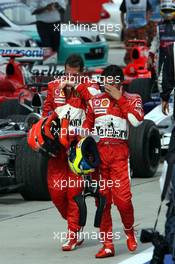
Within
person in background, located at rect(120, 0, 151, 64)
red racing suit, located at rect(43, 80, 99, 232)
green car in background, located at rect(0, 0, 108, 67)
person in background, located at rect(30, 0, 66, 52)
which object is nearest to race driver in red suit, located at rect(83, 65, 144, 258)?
red racing suit, located at rect(43, 80, 99, 232)

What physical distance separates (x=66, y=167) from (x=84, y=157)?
40 cm

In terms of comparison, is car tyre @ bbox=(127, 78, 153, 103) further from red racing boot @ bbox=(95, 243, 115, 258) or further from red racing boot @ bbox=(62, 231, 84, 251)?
red racing boot @ bbox=(95, 243, 115, 258)

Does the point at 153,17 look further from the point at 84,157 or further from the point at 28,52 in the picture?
the point at 84,157

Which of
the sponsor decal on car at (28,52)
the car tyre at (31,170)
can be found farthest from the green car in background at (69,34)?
the car tyre at (31,170)

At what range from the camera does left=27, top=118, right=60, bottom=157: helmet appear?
933 cm

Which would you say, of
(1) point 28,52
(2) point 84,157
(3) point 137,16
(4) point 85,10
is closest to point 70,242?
(2) point 84,157

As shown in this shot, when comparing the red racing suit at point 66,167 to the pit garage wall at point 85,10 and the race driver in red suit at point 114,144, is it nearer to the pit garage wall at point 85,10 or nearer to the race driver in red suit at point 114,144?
the race driver in red suit at point 114,144

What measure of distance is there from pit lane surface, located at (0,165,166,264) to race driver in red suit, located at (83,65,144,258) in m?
0.25

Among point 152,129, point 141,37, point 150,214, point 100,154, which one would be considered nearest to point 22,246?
point 100,154

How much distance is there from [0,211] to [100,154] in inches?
101

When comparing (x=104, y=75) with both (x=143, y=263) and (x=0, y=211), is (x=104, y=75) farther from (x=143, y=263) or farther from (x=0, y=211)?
(x=0, y=211)

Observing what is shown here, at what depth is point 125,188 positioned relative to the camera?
909 cm

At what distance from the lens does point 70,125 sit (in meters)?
9.45

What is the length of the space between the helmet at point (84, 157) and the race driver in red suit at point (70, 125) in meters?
0.20
